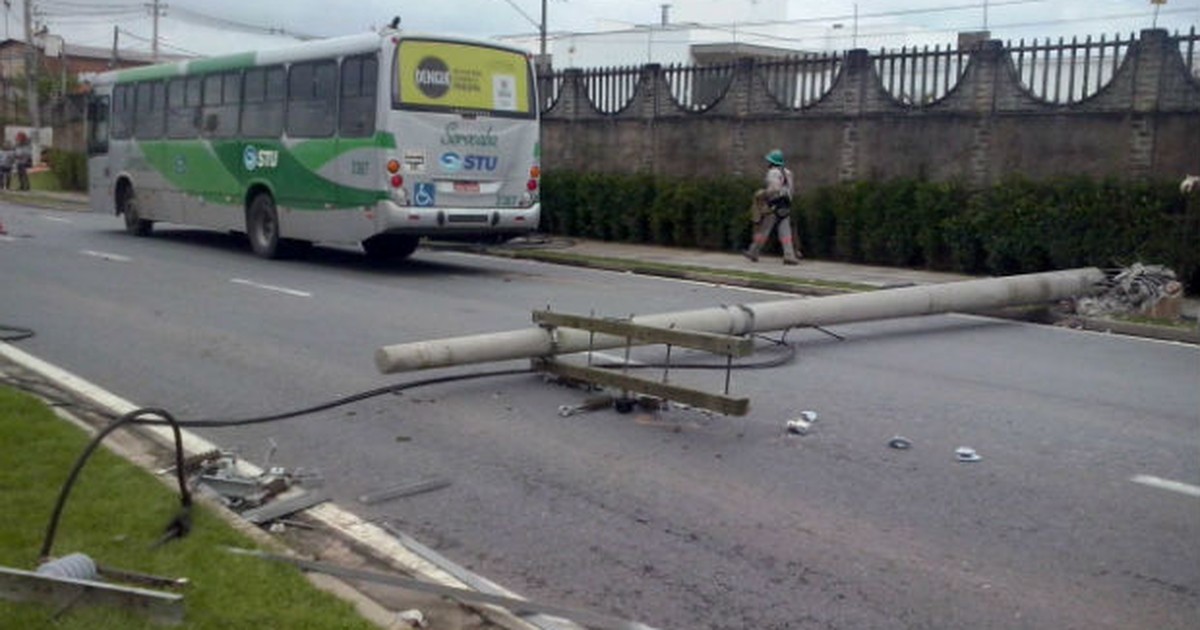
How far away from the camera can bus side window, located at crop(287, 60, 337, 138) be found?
1778cm

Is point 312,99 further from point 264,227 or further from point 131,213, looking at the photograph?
point 131,213

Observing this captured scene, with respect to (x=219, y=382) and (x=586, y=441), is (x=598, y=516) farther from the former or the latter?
(x=219, y=382)

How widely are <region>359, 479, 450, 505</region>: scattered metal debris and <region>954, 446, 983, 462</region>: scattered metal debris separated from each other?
2884 mm

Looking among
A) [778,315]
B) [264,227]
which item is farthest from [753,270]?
[778,315]

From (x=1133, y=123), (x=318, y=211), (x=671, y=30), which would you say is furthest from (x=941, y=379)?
(x=671, y=30)

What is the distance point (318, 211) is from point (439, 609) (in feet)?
46.0

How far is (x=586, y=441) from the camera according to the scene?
761cm

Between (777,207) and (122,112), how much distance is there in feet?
40.5

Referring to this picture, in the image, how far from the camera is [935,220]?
19016 millimetres

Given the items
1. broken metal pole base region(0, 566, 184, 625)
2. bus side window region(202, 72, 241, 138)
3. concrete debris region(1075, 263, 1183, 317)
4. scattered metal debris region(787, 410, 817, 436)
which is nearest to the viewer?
broken metal pole base region(0, 566, 184, 625)

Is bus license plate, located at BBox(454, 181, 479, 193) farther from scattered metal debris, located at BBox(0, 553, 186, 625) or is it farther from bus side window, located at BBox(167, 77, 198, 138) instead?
scattered metal debris, located at BBox(0, 553, 186, 625)

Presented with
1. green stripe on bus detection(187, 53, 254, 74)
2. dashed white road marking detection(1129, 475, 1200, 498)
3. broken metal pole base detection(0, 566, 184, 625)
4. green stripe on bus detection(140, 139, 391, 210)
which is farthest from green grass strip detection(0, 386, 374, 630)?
green stripe on bus detection(187, 53, 254, 74)

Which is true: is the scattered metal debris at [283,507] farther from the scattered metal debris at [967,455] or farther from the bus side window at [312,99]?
the bus side window at [312,99]

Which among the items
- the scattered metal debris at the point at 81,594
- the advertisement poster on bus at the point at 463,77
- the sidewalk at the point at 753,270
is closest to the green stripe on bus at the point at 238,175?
the advertisement poster on bus at the point at 463,77
